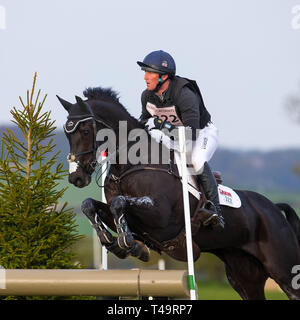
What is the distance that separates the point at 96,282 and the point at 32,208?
1336mm

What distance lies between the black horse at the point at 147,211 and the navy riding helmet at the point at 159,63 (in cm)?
37

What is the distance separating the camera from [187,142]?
14.1ft

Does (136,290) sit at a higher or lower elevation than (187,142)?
lower

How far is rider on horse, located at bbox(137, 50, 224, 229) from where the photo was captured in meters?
4.33

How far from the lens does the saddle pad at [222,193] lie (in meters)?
4.42

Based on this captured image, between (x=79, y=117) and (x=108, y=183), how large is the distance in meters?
0.58

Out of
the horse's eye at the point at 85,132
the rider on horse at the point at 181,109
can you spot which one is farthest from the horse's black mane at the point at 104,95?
the horse's eye at the point at 85,132

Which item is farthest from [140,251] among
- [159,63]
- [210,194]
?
[159,63]

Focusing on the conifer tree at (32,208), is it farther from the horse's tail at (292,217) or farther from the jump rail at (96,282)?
the horse's tail at (292,217)

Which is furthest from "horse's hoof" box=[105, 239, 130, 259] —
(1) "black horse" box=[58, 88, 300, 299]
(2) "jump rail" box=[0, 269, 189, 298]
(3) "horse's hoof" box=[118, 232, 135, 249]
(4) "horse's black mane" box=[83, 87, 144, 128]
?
(4) "horse's black mane" box=[83, 87, 144, 128]

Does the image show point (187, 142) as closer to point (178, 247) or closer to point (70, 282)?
point (178, 247)

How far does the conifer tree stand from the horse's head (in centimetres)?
71

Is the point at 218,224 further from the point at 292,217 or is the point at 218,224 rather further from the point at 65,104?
the point at 65,104
